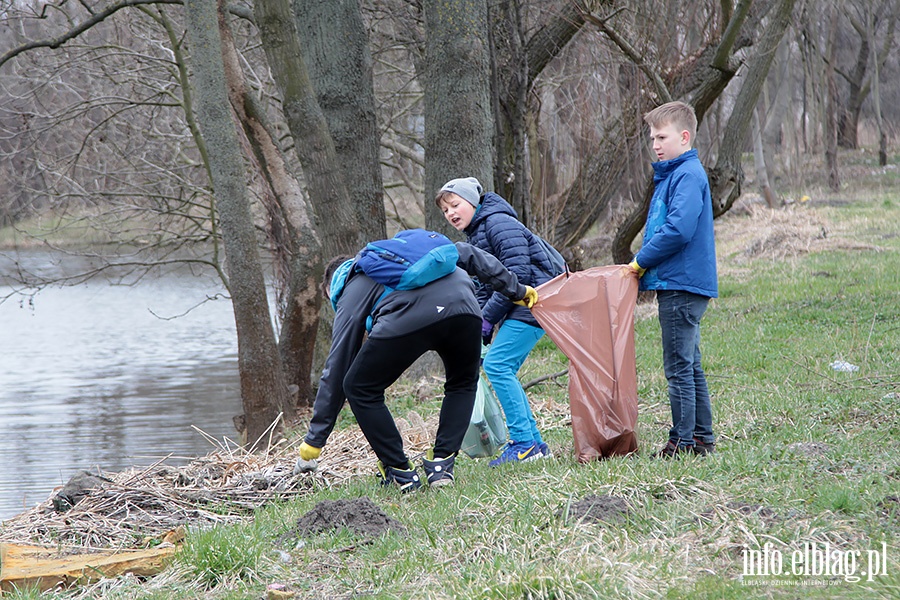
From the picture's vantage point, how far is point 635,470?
4.42 m

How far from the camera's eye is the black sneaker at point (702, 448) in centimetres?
488

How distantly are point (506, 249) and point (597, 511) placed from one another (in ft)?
6.09

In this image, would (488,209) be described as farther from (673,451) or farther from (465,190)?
(673,451)

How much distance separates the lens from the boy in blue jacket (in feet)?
15.3

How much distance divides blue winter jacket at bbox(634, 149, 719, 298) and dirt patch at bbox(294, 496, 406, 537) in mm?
1834

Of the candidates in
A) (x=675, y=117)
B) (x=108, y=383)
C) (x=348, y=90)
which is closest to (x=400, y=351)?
(x=675, y=117)

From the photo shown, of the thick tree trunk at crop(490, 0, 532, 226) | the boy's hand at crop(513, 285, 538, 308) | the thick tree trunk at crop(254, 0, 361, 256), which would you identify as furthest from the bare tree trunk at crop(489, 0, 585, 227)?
the boy's hand at crop(513, 285, 538, 308)

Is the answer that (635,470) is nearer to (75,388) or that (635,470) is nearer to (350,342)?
(350,342)

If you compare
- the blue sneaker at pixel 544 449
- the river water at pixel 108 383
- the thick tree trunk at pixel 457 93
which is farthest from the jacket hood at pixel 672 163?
the river water at pixel 108 383

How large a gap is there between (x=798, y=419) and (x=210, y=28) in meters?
5.27

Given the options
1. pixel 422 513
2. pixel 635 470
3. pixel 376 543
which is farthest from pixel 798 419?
pixel 376 543

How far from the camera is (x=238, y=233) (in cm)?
759

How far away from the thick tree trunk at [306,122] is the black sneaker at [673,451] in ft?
14.2

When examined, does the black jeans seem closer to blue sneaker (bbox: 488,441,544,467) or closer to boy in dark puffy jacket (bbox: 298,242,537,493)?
boy in dark puffy jacket (bbox: 298,242,537,493)
